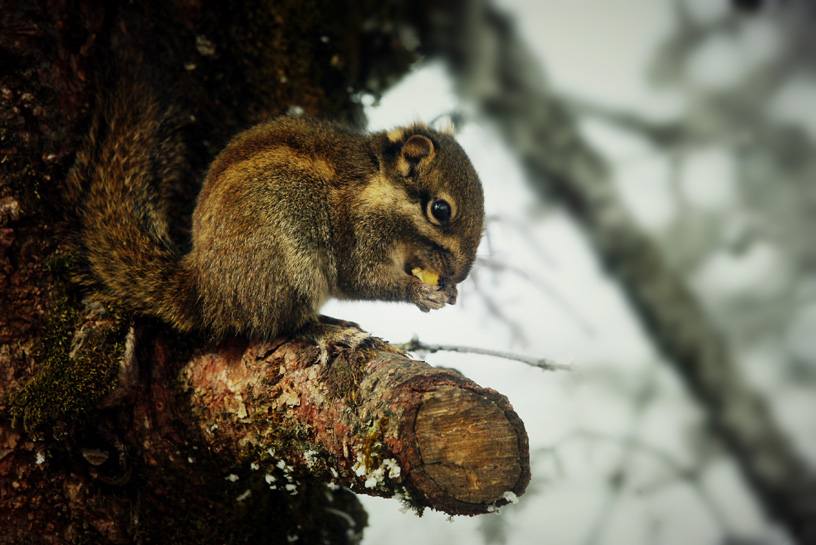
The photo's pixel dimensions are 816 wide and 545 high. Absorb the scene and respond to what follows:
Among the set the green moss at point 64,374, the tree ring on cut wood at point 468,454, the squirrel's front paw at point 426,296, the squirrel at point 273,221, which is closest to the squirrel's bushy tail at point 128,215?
the squirrel at point 273,221

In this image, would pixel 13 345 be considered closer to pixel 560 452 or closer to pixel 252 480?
pixel 252 480

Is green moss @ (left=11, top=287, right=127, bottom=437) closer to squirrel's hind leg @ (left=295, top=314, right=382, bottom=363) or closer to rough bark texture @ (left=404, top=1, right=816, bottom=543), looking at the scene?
squirrel's hind leg @ (left=295, top=314, right=382, bottom=363)

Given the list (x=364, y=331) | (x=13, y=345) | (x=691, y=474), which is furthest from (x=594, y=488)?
(x=13, y=345)

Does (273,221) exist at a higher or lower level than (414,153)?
lower

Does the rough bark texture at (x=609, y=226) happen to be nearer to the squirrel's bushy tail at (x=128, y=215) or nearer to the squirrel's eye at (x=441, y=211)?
the squirrel's eye at (x=441, y=211)

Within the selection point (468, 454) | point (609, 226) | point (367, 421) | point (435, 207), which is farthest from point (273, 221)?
point (609, 226)

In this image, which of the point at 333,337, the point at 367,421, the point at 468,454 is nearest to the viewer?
the point at 468,454

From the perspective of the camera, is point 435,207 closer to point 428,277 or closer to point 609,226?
point 428,277
